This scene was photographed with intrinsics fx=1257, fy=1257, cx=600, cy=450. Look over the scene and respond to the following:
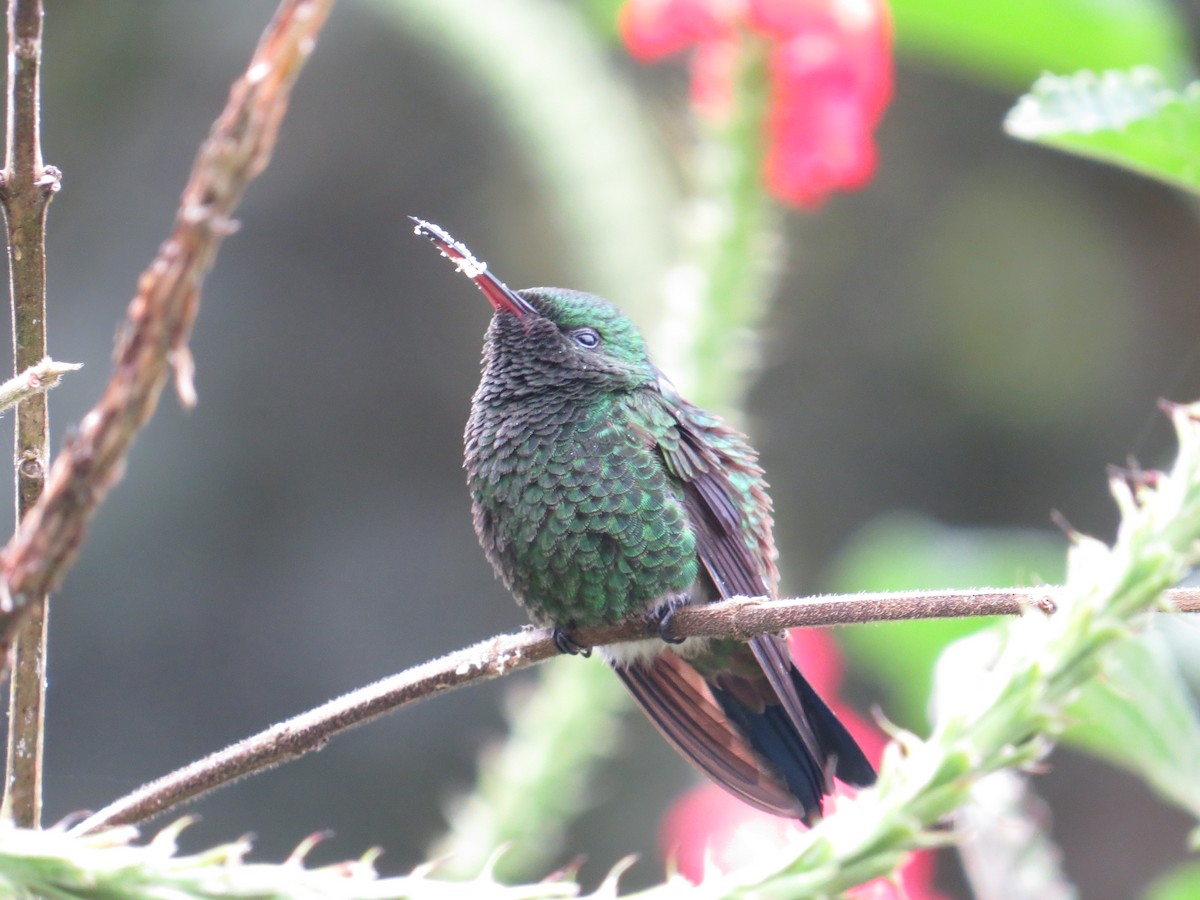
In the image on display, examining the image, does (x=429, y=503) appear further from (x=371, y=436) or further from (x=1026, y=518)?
(x=1026, y=518)

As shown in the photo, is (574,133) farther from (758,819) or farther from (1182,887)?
(1182,887)

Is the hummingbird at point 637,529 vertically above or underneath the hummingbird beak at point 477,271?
underneath

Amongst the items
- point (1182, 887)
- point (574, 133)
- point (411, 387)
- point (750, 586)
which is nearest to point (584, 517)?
point (750, 586)

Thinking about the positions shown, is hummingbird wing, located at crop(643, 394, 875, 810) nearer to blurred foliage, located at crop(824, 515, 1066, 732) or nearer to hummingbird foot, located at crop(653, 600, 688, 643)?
hummingbird foot, located at crop(653, 600, 688, 643)

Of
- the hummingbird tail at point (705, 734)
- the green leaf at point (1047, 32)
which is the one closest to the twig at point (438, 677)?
the hummingbird tail at point (705, 734)

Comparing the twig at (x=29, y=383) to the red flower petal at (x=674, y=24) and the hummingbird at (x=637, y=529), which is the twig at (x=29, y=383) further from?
the red flower petal at (x=674, y=24)

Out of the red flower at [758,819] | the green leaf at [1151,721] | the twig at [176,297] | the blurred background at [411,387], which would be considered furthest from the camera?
the blurred background at [411,387]
